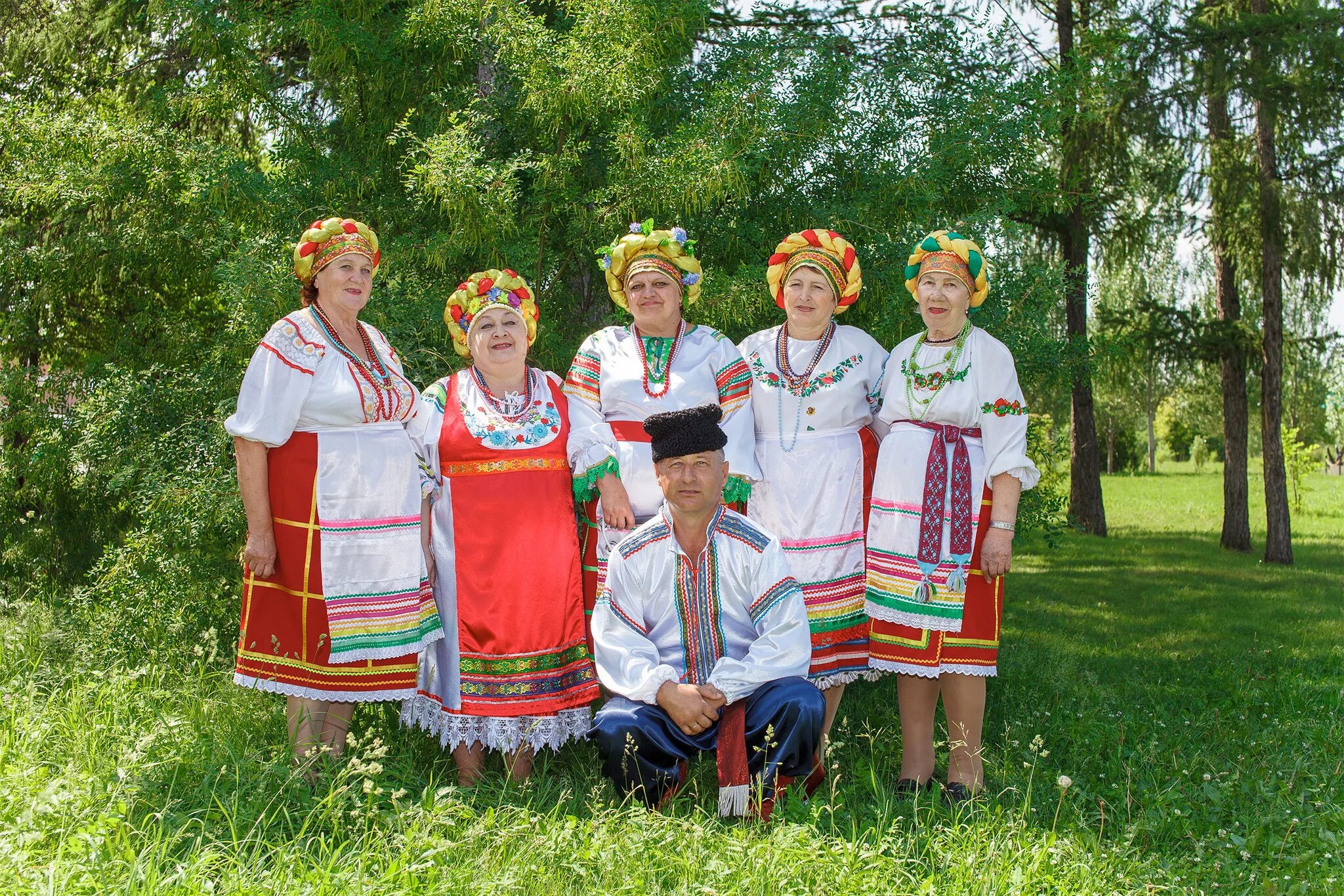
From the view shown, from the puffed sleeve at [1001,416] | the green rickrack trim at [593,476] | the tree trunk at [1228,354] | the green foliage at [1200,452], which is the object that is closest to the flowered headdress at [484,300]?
the green rickrack trim at [593,476]

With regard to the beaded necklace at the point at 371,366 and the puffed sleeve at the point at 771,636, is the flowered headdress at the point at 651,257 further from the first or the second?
the puffed sleeve at the point at 771,636

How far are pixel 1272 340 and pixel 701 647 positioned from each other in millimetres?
9923

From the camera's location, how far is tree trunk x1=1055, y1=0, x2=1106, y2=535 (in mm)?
7035

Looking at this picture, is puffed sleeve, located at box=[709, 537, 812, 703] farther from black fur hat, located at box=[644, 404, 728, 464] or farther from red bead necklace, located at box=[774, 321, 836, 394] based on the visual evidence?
red bead necklace, located at box=[774, 321, 836, 394]

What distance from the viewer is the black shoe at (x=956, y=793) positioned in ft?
12.0

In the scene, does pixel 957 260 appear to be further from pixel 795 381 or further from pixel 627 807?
pixel 627 807

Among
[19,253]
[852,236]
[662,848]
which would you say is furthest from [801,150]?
[19,253]

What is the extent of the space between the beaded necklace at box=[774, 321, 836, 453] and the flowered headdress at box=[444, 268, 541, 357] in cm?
95

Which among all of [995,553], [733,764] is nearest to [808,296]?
[995,553]

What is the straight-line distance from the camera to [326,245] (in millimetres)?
3688

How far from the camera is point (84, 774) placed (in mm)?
3473

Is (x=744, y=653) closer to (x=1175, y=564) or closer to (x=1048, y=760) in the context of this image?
(x=1048, y=760)

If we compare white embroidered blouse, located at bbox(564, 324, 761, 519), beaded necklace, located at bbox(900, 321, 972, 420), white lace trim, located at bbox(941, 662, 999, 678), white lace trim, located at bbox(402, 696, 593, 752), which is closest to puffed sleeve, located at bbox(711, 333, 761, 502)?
white embroidered blouse, located at bbox(564, 324, 761, 519)

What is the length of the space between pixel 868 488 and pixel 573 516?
1121 mm
